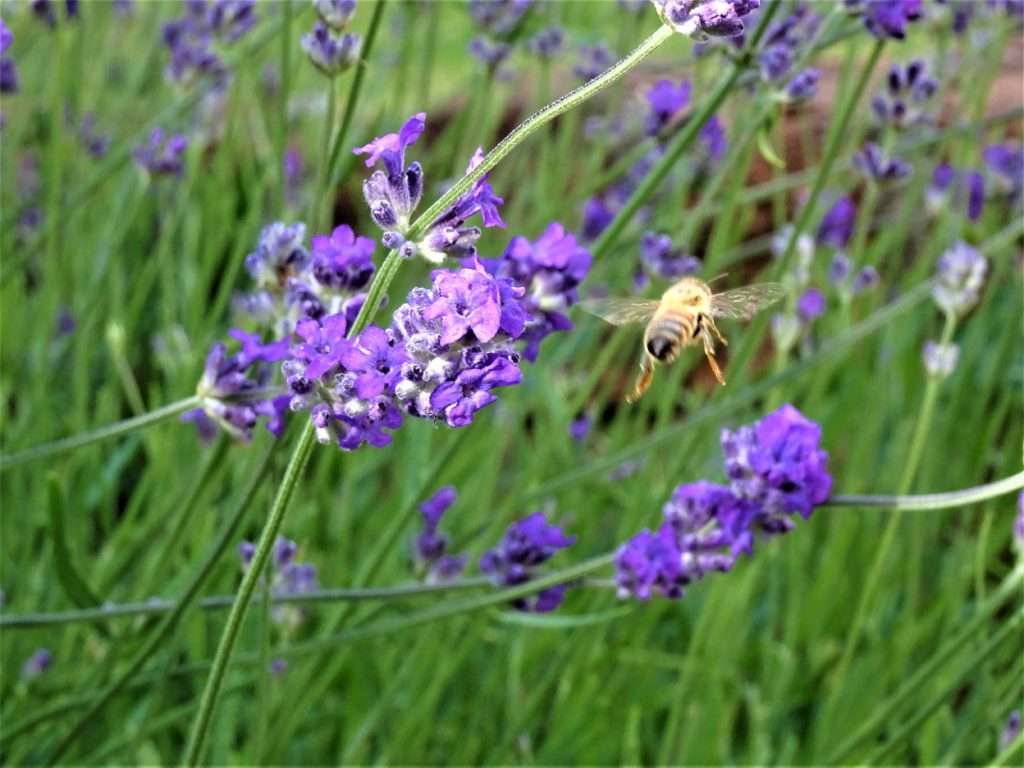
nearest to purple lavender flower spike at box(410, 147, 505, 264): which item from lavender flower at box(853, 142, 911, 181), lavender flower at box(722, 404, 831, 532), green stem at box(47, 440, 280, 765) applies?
green stem at box(47, 440, 280, 765)

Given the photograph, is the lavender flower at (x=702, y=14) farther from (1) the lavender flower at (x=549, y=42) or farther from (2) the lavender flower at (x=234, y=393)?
(1) the lavender flower at (x=549, y=42)

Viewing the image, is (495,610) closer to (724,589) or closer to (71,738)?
(724,589)

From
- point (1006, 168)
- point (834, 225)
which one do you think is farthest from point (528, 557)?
point (1006, 168)

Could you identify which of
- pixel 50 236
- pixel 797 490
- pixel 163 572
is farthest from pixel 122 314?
pixel 797 490

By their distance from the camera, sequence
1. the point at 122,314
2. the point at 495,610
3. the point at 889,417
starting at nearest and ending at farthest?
the point at 495,610 → the point at 122,314 → the point at 889,417

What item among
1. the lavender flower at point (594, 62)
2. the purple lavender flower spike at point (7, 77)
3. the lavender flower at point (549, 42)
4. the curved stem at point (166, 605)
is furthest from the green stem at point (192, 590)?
the lavender flower at point (594, 62)

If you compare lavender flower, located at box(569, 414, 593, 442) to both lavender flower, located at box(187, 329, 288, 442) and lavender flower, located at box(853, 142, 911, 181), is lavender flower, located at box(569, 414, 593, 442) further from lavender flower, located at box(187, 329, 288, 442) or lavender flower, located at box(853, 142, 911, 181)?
lavender flower, located at box(187, 329, 288, 442)

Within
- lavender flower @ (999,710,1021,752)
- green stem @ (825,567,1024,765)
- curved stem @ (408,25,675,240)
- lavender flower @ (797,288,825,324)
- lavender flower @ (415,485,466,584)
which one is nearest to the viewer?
curved stem @ (408,25,675,240)
